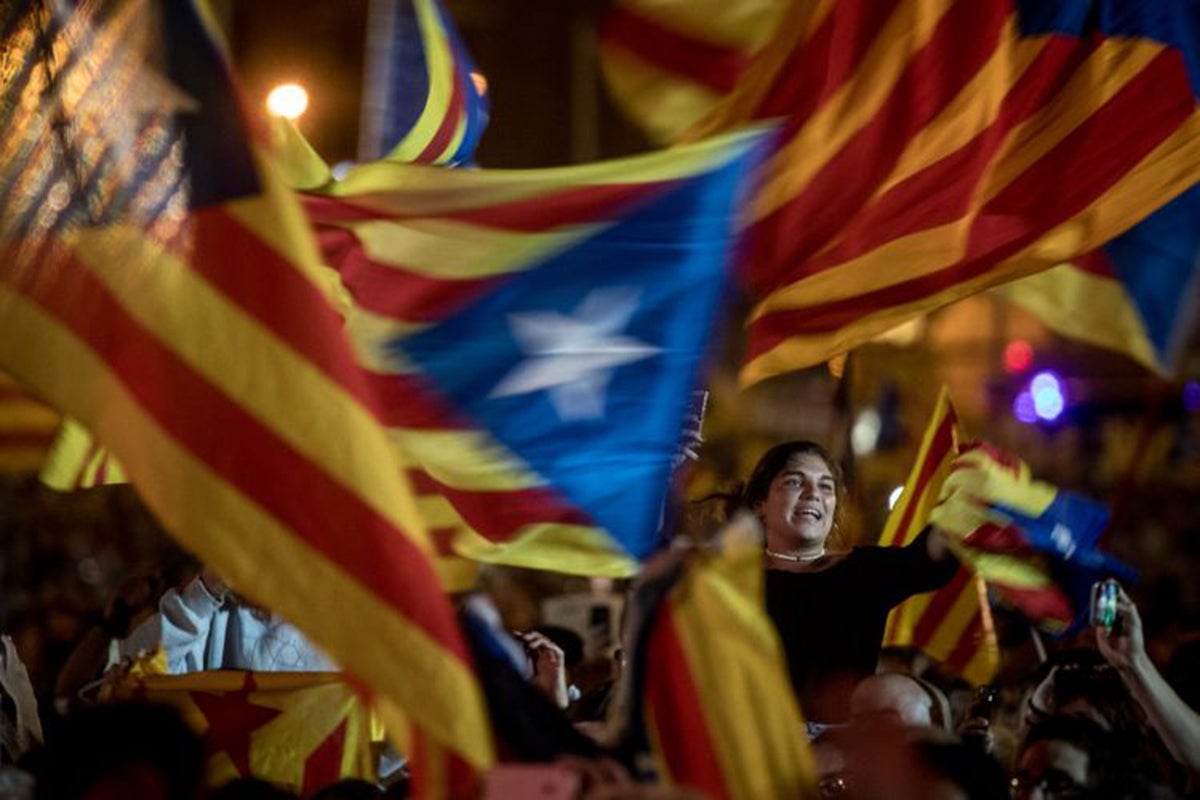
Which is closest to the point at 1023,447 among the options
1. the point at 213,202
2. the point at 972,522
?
the point at 972,522

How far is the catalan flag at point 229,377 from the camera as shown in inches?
171

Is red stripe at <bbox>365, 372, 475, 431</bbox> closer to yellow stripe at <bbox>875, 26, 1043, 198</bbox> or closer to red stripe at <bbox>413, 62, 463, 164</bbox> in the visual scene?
yellow stripe at <bbox>875, 26, 1043, 198</bbox>

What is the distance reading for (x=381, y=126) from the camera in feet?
26.4

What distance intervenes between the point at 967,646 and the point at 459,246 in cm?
381

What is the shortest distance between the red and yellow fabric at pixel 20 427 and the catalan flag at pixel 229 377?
34.2ft

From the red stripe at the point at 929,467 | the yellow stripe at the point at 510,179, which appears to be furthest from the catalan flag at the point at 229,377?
the red stripe at the point at 929,467

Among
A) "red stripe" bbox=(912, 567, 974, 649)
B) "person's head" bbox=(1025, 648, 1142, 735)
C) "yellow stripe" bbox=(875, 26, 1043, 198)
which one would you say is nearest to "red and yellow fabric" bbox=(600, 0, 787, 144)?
"yellow stripe" bbox=(875, 26, 1043, 198)

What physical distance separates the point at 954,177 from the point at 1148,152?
0.57 metres

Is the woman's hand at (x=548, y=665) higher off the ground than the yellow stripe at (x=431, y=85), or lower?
lower

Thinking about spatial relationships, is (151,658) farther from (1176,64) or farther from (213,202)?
(1176,64)

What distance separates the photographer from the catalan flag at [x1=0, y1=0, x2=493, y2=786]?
4344mm

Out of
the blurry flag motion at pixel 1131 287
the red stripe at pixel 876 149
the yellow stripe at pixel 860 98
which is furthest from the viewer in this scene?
the blurry flag motion at pixel 1131 287

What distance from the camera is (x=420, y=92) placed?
802 cm

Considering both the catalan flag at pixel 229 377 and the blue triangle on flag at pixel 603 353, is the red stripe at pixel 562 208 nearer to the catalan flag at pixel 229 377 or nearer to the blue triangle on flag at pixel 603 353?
the blue triangle on flag at pixel 603 353
